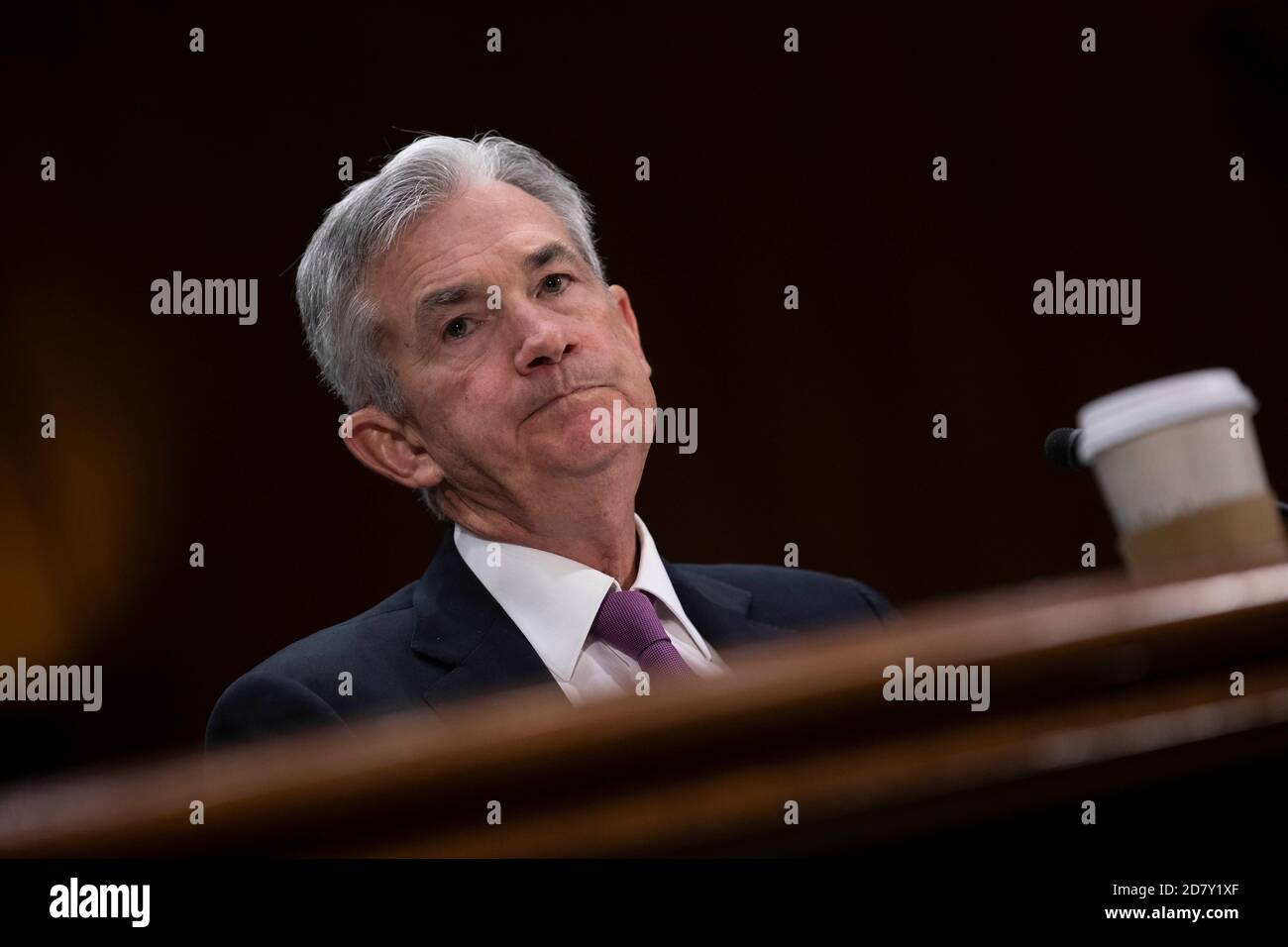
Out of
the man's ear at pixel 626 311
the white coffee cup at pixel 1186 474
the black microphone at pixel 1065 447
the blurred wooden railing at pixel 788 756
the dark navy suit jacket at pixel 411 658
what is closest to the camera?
the blurred wooden railing at pixel 788 756

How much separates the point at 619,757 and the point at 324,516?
126cm

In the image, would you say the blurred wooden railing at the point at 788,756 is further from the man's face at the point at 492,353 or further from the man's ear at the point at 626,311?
the man's ear at the point at 626,311

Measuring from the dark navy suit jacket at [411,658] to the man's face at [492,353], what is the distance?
12cm

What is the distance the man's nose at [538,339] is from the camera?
1.39m

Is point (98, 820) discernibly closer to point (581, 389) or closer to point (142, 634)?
point (581, 389)

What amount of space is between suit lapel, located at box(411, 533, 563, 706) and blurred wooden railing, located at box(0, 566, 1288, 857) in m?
0.78

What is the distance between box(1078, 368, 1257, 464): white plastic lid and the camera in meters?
0.88

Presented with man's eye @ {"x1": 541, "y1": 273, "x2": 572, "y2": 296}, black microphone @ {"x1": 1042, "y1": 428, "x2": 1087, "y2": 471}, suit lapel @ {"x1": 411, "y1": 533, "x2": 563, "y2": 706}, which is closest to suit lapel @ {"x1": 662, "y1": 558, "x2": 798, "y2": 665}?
suit lapel @ {"x1": 411, "y1": 533, "x2": 563, "y2": 706}

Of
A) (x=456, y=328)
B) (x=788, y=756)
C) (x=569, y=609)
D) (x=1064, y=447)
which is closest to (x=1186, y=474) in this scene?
(x=1064, y=447)

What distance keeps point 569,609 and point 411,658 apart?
0.17 meters

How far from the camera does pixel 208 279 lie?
1.67 meters

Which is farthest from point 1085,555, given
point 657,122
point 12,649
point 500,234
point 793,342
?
point 12,649

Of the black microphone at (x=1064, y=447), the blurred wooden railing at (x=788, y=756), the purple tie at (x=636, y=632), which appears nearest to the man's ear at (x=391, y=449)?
the purple tie at (x=636, y=632)

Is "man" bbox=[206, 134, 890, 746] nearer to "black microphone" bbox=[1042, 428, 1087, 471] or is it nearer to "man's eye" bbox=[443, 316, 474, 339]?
"man's eye" bbox=[443, 316, 474, 339]
